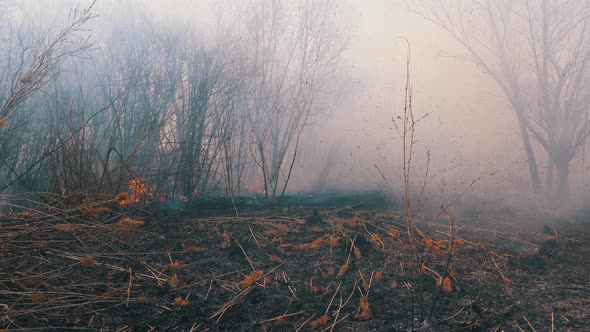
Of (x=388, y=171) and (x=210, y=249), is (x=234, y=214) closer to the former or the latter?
(x=210, y=249)

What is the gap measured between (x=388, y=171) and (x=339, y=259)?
6.06 meters

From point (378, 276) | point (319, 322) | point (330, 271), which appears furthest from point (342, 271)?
point (319, 322)

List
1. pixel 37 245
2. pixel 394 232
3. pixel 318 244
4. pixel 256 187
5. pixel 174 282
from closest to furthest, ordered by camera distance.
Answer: pixel 37 245
pixel 174 282
pixel 318 244
pixel 394 232
pixel 256 187

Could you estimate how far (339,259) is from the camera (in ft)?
9.09

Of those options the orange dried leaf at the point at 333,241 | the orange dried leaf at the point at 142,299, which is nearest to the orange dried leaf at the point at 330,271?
the orange dried leaf at the point at 333,241

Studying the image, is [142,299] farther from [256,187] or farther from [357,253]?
[256,187]

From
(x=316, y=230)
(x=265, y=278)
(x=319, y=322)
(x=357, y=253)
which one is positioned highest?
(x=316, y=230)

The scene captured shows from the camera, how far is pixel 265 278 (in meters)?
2.40

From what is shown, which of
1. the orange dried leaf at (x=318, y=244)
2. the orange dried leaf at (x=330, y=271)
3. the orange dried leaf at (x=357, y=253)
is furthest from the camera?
the orange dried leaf at (x=318, y=244)

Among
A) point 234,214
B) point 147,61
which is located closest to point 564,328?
point 234,214

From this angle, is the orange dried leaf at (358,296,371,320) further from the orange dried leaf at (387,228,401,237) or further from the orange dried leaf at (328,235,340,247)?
the orange dried leaf at (387,228,401,237)

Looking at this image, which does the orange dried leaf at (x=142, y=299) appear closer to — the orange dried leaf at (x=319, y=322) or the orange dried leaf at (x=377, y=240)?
the orange dried leaf at (x=319, y=322)

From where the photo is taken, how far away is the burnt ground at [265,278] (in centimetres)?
190

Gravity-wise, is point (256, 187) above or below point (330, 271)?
above
